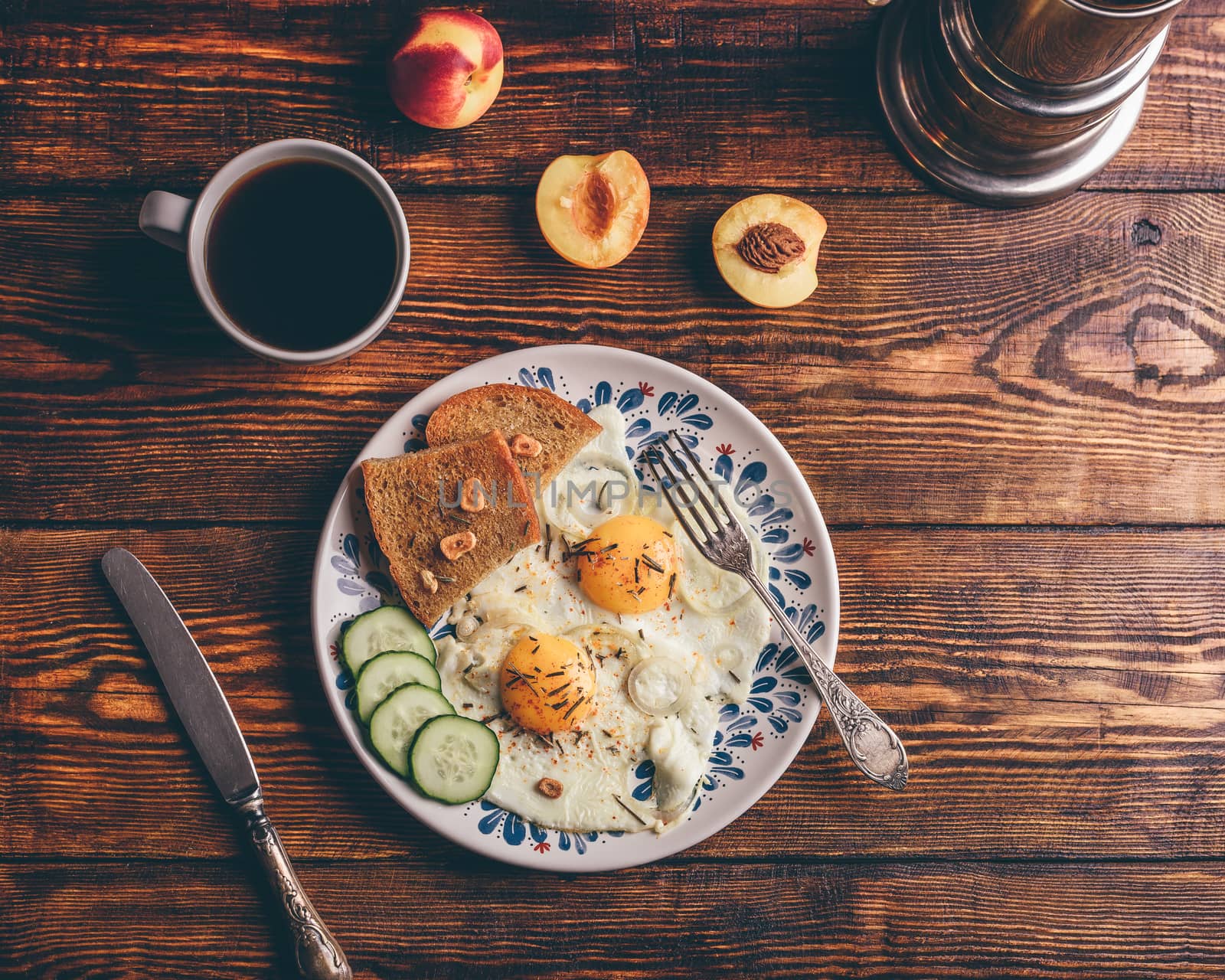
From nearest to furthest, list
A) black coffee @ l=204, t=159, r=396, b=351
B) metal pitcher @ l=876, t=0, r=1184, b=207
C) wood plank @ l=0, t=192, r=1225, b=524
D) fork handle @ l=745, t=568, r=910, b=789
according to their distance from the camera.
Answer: metal pitcher @ l=876, t=0, r=1184, b=207
black coffee @ l=204, t=159, r=396, b=351
fork handle @ l=745, t=568, r=910, b=789
wood plank @ l=0, t=192, r=1225, b=524

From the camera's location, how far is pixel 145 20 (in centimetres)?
174

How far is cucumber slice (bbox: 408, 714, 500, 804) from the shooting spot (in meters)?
1.56

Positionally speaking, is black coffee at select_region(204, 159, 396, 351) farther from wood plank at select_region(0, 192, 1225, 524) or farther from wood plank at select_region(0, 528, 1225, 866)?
wood plank at select_region(0, 528, 1225, 866)

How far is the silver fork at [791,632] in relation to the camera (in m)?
1.63

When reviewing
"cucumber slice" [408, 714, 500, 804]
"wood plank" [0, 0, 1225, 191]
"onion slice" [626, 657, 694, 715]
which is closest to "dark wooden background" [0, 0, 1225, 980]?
"wood plank" [0, 0, 1225, 191]

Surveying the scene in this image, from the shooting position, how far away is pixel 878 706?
69.2 inches

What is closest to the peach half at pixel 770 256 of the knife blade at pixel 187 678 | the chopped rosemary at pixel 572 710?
the chopped rosemary at pixel 572 710

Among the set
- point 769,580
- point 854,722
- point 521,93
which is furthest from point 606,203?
point 854,722

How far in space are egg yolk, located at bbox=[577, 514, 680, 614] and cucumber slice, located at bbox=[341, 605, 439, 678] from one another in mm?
338

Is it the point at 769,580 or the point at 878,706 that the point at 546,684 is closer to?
the point at 769,580

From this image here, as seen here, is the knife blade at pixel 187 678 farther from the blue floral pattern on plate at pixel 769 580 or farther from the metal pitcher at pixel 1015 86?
the metal pitcher at pixel 1015 86

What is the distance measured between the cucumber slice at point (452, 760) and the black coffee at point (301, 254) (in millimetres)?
741

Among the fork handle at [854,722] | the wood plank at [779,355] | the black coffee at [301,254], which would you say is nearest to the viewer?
the black coffee at [301,254]

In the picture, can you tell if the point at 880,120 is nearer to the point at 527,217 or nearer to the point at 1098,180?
the point at 1098,180
